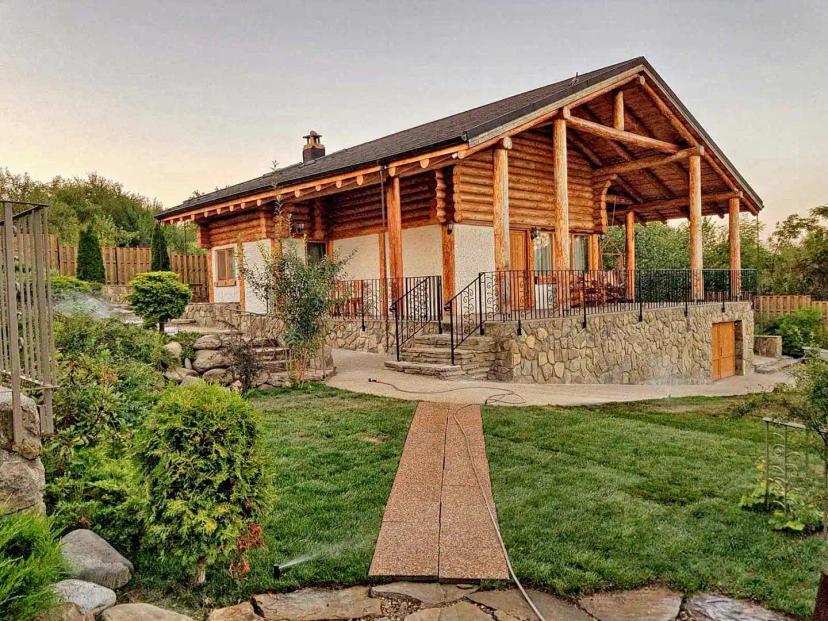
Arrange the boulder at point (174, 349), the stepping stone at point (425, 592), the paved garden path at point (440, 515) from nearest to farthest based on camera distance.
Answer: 1. the stepping stone at point (425, 592)
2. the paved garden path at point (440, 515)
3. the boulder at point (174, 349)

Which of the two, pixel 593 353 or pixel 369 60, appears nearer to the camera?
pixel 593 353

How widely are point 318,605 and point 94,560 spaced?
4.43 ft

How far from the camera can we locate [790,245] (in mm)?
29141

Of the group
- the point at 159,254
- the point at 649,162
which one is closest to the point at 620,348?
the point at 649,162

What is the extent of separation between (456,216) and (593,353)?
14.8 ft

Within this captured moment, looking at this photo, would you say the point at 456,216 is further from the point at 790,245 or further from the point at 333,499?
the point at 790,245

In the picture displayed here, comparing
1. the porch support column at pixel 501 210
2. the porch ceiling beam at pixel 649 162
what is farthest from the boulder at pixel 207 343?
the porch ceiling beam at pixel 649 162

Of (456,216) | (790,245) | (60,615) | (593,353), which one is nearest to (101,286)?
(456,216)

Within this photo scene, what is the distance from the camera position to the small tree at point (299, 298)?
941cm

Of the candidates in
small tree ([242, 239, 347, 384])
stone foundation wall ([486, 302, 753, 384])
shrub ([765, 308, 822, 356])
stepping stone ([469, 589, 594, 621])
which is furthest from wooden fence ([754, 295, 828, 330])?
stepping stone ([469, 589, 594, 621])

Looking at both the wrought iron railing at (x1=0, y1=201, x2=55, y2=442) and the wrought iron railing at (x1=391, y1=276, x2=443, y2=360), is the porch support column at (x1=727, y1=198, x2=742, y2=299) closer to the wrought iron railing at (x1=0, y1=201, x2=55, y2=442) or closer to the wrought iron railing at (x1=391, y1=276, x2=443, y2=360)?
the wrought iron railing at (x1=391, y1=276, x2=443, y2=360)

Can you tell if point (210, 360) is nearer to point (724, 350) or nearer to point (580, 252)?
point (580, 252)

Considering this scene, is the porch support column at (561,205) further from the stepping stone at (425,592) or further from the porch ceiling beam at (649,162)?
the stepping stone at (425,592)

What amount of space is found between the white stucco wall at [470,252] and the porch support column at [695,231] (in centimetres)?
603
